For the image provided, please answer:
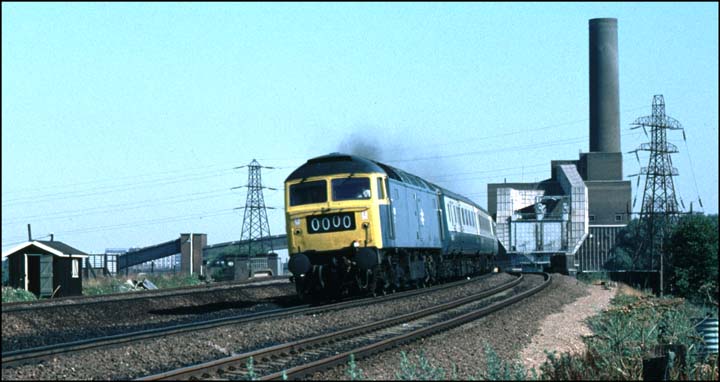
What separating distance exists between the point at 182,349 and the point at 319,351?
2.01 m

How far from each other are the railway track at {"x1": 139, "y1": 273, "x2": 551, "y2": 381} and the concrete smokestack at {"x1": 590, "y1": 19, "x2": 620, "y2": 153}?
84.2m

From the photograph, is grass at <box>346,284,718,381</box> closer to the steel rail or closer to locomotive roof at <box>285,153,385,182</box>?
the steel rail

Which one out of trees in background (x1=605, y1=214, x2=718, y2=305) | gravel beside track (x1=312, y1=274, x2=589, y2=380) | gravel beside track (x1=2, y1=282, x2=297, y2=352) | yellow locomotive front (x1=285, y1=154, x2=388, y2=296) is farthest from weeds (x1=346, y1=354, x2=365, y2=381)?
trees in background (x1=605, y1=214, x2=718, y2=305)

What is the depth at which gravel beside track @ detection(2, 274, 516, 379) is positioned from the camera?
1122 centimetres

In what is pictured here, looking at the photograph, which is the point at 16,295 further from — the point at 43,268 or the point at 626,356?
the point at 626,356

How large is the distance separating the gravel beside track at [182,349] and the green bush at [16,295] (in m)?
15.2

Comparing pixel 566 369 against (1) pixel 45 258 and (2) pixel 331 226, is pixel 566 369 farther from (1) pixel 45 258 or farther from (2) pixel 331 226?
(1) pixel 45 258

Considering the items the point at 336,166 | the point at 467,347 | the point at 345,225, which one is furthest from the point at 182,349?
the point at 336,166

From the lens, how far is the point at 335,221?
69.6 feet

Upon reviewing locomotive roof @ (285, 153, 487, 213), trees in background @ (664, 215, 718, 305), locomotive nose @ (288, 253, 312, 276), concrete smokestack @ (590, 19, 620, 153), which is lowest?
trees in background @ (664, 215, 718, 305)

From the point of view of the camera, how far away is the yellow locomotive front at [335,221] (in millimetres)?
20984

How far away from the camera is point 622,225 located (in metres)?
99.4

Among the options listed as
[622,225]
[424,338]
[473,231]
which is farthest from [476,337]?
[622,225]

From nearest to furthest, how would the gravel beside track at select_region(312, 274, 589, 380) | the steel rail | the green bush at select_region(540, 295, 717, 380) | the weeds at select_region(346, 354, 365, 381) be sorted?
the weeds at select_region(346, 354, 365, 381)
the green bush at select_region(540, 295, 717, 380)
the steel rail
the gravel beside track at select_region(312, 274, 589, 380)
